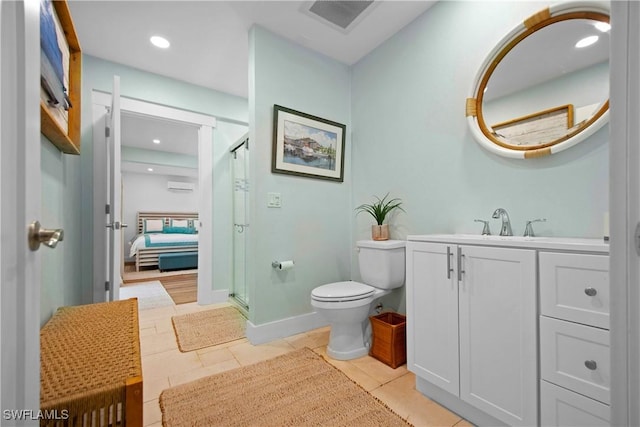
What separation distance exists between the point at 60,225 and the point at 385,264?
2.09m

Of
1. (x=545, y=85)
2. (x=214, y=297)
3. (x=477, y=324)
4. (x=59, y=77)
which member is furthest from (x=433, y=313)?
(x=214, y=297)

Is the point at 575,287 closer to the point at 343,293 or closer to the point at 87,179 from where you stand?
the point at 343,293

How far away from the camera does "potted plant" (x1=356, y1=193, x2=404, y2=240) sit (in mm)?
2053

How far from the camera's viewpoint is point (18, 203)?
0.47m

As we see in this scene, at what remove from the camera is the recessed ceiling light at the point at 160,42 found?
2.25 m

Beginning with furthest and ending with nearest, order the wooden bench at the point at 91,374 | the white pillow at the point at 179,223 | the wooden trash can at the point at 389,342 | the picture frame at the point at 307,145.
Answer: the white pillow at the point at 179,223
the picture frame at the point at 307,145
the wooden trash can at the point at 389,342
the wooden bench at the point at 91,374

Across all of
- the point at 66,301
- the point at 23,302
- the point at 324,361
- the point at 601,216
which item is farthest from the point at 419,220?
the point at 66,301

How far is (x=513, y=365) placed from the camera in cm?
107

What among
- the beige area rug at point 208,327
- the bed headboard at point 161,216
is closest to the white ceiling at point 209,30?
the beige area rug at point 208,327

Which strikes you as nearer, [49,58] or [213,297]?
[49,58]

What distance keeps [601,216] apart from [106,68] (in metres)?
3.79

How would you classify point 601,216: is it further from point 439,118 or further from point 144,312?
point 144,312

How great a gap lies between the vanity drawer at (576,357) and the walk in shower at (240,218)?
245 centimetres

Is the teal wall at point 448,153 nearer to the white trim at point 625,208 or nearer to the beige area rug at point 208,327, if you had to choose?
the white trim at point 625,208
